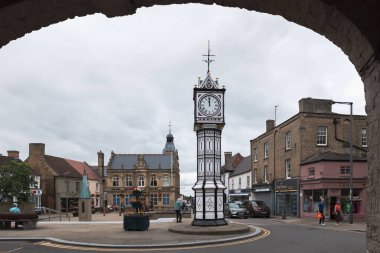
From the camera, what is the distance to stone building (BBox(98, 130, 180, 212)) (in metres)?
79.2

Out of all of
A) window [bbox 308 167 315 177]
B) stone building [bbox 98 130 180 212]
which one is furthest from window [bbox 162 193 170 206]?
window [bbox 308 167 315 177]

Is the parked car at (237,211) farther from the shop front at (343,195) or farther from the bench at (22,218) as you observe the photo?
the bench at (22,218)

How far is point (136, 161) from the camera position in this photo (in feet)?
270

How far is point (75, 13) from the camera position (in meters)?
4.26

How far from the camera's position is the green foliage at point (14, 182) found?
38.8 m

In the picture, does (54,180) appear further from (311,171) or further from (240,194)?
(311,171)

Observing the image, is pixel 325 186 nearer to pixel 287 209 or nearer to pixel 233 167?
pixel 287 209

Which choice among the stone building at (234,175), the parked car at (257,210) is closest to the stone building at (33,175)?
the stone building at (234,175)

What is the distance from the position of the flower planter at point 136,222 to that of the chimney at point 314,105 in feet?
68.5

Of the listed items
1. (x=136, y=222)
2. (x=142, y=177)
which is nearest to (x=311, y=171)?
(x=136, y=222)

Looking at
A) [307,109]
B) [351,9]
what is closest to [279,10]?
[351,9]

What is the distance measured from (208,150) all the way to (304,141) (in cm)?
1637

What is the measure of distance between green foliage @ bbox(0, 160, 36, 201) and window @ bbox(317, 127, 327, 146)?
2670 cm

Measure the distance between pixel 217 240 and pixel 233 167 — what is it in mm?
54467
